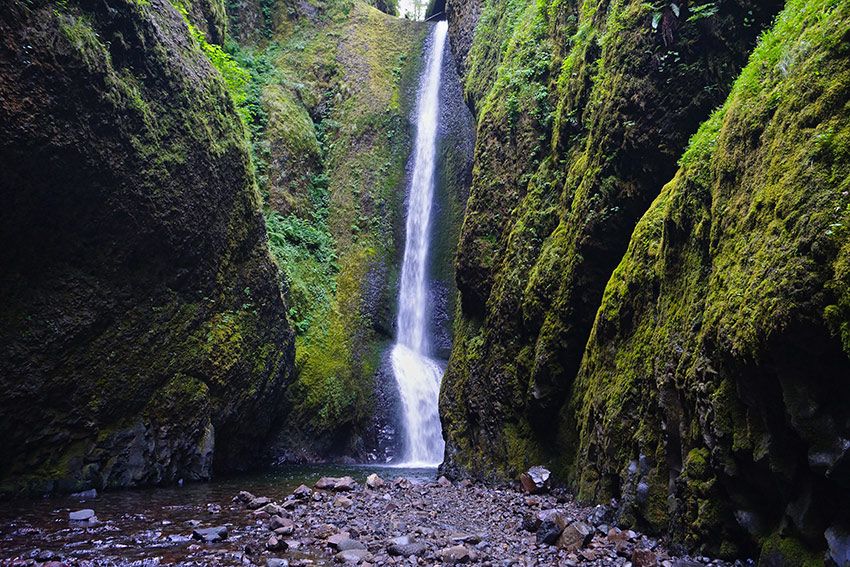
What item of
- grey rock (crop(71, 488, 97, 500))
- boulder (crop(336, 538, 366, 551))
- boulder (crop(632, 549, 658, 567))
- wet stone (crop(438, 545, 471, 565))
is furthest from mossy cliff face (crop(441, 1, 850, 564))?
grey rock (crop(71, 488, 97, 500))

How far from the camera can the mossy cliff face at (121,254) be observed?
7805 mm

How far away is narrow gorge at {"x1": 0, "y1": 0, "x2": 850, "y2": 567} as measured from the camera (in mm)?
3824

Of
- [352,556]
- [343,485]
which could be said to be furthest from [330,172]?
[352,556]

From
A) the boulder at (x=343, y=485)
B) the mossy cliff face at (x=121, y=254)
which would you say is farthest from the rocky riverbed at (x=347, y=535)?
the mossy cliff face at (x=121, y=254)

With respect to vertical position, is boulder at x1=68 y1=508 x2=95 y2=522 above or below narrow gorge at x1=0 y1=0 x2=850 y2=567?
below

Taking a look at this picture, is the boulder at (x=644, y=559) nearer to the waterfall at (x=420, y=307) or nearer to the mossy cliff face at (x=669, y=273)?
the mossy cliff face at (x=669, y=273)

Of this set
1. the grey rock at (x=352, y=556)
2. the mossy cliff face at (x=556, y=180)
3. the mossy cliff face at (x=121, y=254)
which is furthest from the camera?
the mossy cliff face at (x=121, y=254)

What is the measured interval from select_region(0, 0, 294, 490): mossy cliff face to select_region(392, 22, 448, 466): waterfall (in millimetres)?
5605

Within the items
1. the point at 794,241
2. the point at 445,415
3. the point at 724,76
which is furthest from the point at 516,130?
the point at 794,241

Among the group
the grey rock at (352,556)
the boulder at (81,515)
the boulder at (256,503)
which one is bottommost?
the boulder at (256,503)

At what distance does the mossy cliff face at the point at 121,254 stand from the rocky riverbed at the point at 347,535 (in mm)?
1818

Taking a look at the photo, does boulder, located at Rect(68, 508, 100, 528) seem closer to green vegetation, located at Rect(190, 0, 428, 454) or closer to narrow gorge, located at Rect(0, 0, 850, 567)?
narrow gorge, located at Rect(0, 0, 850, 567)

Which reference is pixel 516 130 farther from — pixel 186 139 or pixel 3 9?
pixel 3 9

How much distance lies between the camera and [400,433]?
53.7 feet
